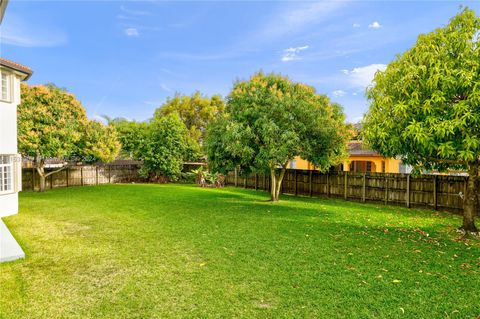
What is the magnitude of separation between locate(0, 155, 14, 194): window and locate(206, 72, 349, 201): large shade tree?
7318 mm

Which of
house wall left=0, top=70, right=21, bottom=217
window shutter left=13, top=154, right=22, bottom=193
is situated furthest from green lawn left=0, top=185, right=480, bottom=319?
window shutter left=13, top=154, right=22, bottom=193

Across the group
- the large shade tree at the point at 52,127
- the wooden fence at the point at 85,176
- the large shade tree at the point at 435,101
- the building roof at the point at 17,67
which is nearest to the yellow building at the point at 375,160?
the large shade tree at the point at 435,101

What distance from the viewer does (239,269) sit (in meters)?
5.07

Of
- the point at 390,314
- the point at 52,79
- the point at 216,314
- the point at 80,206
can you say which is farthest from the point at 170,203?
the point at 52,79

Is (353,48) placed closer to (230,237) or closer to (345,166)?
(230,237)

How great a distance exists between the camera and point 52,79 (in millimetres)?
19016

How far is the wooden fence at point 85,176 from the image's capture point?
60.4ft

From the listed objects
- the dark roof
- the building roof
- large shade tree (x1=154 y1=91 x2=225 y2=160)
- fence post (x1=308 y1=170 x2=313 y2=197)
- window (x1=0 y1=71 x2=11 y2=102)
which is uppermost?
large shade tree (x1=154 y1=91 x2=225 y2=160)

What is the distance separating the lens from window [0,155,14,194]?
10.3 metres

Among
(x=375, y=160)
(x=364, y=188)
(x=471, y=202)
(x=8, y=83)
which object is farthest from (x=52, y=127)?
(x=375, y=160)

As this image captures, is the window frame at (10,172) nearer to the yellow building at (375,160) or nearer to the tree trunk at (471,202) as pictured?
the tree trunk at (471,202)

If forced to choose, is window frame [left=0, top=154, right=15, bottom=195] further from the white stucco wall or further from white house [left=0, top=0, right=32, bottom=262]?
the white stucco wall

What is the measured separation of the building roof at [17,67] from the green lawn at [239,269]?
5.29m

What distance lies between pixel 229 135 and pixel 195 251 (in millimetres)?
5842
